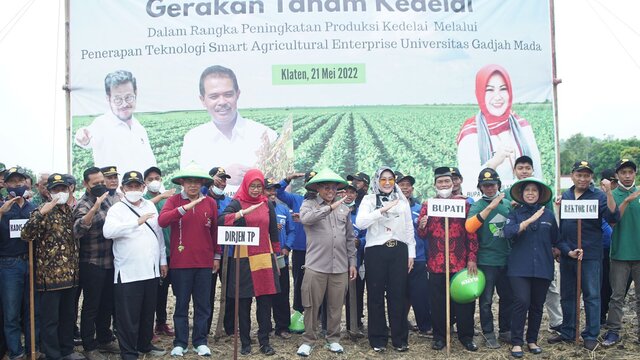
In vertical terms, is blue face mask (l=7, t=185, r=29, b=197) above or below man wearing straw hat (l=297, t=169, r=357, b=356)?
above

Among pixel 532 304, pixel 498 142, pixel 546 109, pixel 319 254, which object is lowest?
pixel 532 304

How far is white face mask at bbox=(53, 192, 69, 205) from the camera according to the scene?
15.0 ft

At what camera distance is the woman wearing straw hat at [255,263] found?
16.7ft

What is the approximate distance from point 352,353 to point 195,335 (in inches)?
64.9

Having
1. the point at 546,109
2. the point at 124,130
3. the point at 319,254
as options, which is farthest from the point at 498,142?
the point at 124,130

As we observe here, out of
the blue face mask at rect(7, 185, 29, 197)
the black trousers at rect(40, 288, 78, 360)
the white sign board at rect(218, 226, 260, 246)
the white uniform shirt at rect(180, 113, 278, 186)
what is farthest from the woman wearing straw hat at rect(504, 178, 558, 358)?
the blue face mask at rect(7, 185, 29, 197)

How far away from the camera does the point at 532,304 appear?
5141mm

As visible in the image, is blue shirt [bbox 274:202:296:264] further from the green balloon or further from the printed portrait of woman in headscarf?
the printed portrait of woman in headscarf

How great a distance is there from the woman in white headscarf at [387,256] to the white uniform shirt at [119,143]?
165 inches

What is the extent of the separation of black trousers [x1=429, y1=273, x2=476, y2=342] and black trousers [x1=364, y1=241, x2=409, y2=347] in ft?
1.07

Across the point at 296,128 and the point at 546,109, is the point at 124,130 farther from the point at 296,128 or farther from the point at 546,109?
the point at 546,109

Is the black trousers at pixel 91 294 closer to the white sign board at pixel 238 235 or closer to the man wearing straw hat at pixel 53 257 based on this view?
the man wearing straw hat at pixel 53 257

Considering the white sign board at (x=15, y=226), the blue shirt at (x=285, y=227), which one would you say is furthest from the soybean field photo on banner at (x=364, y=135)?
the white sign board at (x=15, y=226)

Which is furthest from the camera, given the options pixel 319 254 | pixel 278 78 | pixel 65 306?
pixel 278 78
